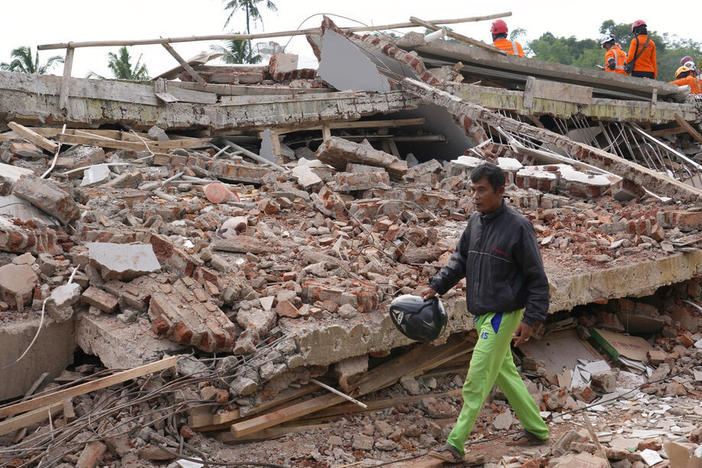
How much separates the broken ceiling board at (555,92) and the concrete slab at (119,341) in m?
9.03

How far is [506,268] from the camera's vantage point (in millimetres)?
3600

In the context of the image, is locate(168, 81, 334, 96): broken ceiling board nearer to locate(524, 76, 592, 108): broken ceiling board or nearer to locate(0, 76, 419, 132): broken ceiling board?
locate(0, 76, 419, 132): broken ceiling board

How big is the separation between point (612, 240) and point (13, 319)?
5.54 metres

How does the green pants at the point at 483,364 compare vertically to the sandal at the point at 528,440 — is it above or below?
above

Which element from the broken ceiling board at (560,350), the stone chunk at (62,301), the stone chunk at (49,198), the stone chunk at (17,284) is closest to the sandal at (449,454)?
the broken ceiling board at (560,350)

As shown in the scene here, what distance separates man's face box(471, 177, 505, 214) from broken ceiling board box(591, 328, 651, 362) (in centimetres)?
313

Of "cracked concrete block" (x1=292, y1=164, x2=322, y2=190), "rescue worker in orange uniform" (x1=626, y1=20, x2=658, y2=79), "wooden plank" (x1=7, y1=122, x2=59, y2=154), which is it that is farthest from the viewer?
"rescue worker in orange uniform" (x1=626, y1=20, x2=658, y2=79)

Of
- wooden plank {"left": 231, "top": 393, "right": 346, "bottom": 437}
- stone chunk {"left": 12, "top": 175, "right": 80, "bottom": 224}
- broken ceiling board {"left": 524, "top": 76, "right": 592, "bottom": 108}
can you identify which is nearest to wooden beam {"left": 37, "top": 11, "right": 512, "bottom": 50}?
broken ceiling board {"left": 524, "top": 76, "right": 592, "bottom": 108}

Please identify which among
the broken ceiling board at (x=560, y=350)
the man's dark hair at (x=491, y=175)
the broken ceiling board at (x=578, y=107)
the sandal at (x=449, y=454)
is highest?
the broken ceiling board at (x=578, y=107)

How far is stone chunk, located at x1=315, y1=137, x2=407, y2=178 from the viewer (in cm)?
805

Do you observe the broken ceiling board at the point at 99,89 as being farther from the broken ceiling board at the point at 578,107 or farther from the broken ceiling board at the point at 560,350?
the broken ceiling board at the point at 560,350

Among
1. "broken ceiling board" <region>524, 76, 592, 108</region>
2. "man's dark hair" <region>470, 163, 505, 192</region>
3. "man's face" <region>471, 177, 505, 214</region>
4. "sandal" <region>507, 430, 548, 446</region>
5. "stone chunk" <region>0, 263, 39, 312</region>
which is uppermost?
"broken ceiling board" <region>524, 76, 592, 108</region>

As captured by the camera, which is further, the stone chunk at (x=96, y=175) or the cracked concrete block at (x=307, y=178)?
the cracked concrete block at (x=307, y=178)

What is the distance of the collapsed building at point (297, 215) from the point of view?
4105mm
